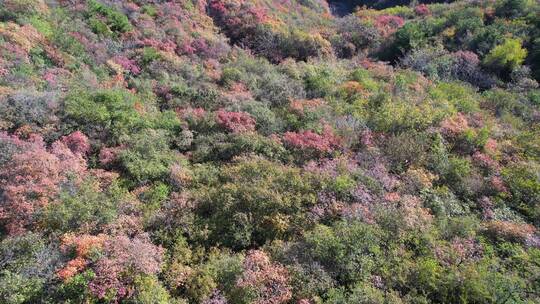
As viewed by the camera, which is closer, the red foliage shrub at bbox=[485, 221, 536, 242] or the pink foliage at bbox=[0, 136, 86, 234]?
the pink foliage at bbox=[0, 136, 86, 234]

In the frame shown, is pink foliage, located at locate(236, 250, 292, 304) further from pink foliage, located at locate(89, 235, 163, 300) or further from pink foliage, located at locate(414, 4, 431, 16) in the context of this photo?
pink foliage, located at locate(414, 4, 431, 16)

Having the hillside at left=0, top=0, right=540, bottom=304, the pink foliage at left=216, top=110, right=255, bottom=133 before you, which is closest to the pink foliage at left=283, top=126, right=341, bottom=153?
the hillside at left=0, top=0, right=540, bottom=304

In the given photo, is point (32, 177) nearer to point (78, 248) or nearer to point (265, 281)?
point (78, 248)

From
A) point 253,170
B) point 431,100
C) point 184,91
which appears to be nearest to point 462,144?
point 431,100

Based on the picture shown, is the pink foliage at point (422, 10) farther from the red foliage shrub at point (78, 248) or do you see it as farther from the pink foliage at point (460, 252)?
the red foliage shrub at point (78, 248)

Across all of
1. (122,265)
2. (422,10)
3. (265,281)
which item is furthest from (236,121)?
(422,10)

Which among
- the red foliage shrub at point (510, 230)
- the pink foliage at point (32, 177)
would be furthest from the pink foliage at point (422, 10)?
the pink foliage at point (32, 177)
